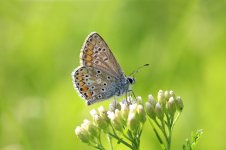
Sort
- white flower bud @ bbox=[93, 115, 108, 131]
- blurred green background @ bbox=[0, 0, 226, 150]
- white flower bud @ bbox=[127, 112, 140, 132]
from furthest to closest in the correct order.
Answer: blurred green background @ bbox=[0, 0, 226, 150] < white flower bud @ bbox=[93, 115, 108, 131] < white flower bud @ bbox=[127, 112, 140, 132]

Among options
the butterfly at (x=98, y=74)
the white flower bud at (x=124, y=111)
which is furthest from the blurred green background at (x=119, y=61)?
the white flower bud at (x=124, y=111)

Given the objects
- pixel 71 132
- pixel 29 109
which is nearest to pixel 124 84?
pixel 71 132

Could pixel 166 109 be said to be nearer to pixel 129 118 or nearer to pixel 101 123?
pixel 129 118

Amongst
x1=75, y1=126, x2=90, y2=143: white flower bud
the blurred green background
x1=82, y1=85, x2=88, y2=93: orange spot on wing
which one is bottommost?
x1=75, y1=126, x2=90, y2=143: white flower bud

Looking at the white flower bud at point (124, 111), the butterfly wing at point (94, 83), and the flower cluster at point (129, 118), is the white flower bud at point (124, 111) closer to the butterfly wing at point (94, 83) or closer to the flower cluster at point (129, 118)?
the flower cluster at point (129, 118)

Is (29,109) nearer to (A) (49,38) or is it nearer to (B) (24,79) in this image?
(B) (24,79)

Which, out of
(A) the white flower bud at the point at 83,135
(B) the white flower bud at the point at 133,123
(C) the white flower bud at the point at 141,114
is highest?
(A) the white flower bud at the point at 83,135

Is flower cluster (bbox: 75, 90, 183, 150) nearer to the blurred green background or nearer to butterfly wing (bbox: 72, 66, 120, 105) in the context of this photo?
butterfly wing (bbox: 72, 66, 120, 105)

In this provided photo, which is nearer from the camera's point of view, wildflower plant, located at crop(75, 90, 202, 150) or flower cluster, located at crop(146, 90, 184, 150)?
wildflower plant, located at crop(75, 90, 202, 150)

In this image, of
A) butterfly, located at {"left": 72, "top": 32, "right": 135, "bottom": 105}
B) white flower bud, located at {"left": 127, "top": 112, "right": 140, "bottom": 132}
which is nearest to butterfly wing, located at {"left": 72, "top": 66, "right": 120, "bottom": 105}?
butterfly, located at {"left": 72, "top": 32, "right": 135, "bottom": 105}
